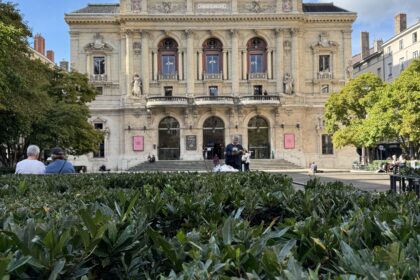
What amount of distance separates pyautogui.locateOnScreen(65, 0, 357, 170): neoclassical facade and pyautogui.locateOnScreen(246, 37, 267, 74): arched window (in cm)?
12

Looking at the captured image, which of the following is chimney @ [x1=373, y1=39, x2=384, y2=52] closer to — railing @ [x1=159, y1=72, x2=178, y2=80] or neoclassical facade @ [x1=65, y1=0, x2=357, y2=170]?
neoclassical facade @ [x1=65, y1=0, x2=357, y2=170]

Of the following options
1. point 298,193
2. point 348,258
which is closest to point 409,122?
point 298,193

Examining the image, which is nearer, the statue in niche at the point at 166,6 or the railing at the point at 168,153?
the railing at the point at 168,153

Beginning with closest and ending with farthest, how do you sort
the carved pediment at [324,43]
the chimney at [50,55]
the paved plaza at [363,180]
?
1. the paved plaza at [363,180]
2. the carved pediment at [324,43]
3. the chimney at [50,55]

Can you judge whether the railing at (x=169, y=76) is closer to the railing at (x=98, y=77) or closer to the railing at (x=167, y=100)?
the railing at (x=167, y=100)

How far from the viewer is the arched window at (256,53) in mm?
59562

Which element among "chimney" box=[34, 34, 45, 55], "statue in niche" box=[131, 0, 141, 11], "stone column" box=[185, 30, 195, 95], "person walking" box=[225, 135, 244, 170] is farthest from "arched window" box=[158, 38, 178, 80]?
"person walking" box=[225, 135, 244, 170]

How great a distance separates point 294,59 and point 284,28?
396cm

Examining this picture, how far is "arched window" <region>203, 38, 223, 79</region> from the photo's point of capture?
2340 inches

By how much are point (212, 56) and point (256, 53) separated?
5451 millimetres

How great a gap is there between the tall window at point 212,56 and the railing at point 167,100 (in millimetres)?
5202

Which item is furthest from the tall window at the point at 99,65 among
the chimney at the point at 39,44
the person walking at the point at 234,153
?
the person walking at the point at 234,153

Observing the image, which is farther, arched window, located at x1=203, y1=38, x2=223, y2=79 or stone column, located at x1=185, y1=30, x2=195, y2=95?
arched window, located at x1=203, y1=38, x2=223, y2=79

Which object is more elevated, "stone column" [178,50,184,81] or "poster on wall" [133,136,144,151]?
"stone column" [178,50,184,81]
